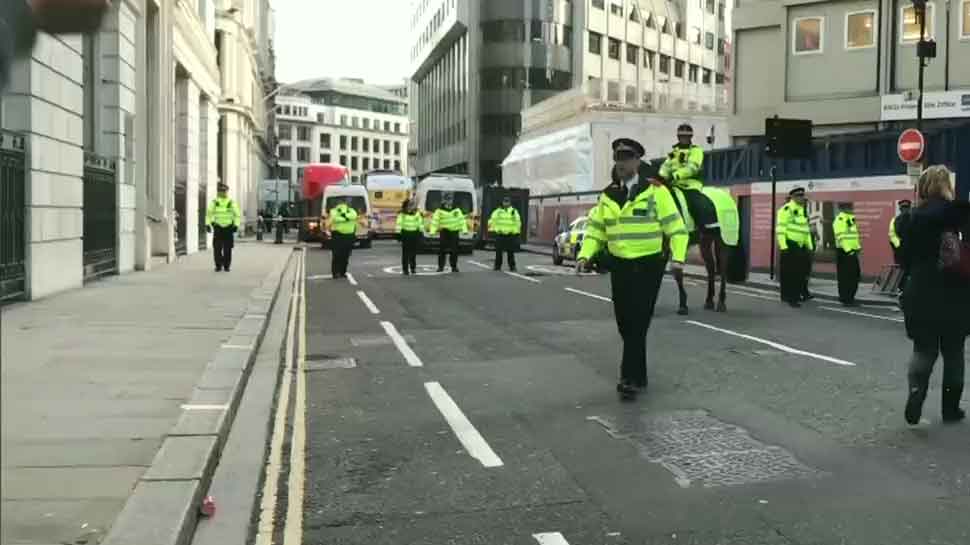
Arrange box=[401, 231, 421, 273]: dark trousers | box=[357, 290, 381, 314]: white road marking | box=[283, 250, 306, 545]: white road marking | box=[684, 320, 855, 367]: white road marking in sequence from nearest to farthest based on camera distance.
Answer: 1. box=[283, 250, 306, 545]: white road marking
2. box=[684, 320, 855, 367]: white road marking
3. box=[357, 290, 381, 314]: white road marking
4. box=[401, 231, 421, 273]: dark trousers

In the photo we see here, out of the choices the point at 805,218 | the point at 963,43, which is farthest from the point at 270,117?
the point at 805,218

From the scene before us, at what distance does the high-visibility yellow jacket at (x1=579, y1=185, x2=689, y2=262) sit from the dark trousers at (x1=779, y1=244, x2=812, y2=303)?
8727mm

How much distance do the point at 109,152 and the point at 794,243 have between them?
41.8ft

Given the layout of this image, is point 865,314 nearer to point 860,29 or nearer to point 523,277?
point 523,277

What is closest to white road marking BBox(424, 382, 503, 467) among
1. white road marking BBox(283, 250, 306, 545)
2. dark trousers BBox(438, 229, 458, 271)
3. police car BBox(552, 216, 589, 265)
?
white road marking BBox(283, 250, 306, 545)

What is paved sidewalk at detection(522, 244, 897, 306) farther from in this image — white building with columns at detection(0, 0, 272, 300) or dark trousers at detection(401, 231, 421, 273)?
white building with columns at detection(0, 0, 272, 300)

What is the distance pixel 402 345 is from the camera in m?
11.3

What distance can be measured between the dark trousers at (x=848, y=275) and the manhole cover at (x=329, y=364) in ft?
32.0

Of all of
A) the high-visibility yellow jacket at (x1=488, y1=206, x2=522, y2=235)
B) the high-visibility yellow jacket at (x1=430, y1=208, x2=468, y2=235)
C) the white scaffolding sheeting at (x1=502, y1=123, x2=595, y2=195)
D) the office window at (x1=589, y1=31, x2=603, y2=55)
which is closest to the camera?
the high-visibility yellow jacket at (x1=430, y1=208, x2=468, y2=235)

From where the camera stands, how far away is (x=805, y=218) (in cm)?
1636

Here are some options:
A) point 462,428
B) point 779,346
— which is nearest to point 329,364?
point 462,428

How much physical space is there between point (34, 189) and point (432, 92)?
88.0 meters

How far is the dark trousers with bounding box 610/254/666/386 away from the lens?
7.86 metres

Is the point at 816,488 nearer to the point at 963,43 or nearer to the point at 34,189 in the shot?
the point at 34,189
